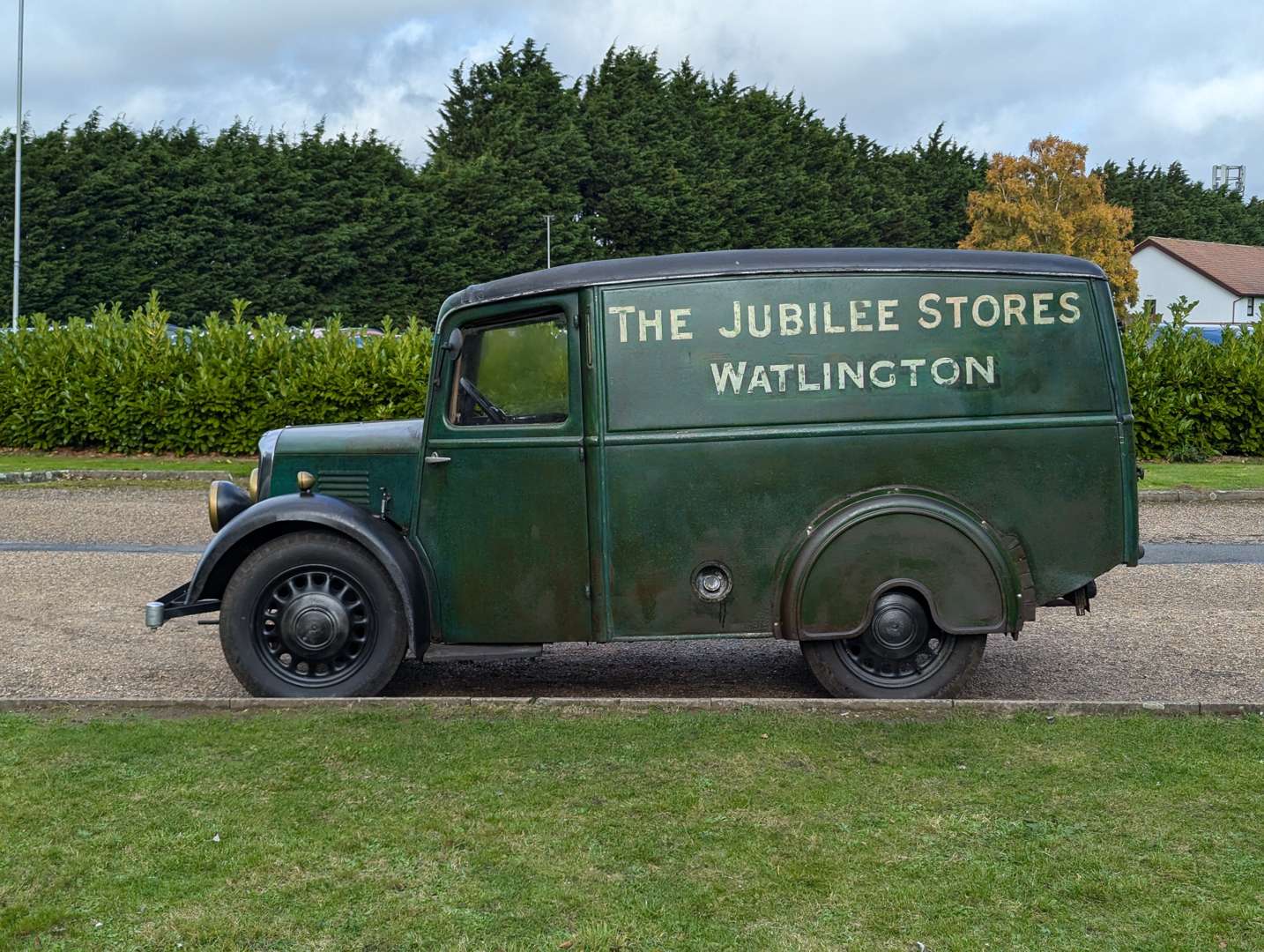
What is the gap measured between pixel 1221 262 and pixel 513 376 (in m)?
79.7

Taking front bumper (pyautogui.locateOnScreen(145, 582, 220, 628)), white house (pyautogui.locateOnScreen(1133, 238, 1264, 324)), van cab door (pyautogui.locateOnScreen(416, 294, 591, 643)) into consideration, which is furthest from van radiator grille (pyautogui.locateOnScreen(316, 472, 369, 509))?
white house (pyautogui.locateOnScreen(1133, 238, 1264, 324))

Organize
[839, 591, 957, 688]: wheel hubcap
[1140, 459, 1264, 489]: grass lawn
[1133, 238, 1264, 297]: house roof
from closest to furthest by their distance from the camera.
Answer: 1. [839, 591, 957, 688]: wheel hubcap
2. [1140, 459, 1264, 489]: grass lawn
3. [1133, 238, 1264, 297]: house roof

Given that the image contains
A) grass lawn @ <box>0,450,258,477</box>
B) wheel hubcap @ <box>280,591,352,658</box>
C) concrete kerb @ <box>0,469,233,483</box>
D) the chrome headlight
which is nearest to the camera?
wheel hubcap @ <box>280,591,352,658</box>

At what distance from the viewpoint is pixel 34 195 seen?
39.8 metres

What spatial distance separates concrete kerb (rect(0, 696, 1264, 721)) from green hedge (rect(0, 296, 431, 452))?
12892mm

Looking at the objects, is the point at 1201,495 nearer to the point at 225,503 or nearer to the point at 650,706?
the point at 650,706

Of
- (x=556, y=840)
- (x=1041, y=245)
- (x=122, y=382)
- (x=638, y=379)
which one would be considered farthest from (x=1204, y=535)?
(x=1041, y=245)

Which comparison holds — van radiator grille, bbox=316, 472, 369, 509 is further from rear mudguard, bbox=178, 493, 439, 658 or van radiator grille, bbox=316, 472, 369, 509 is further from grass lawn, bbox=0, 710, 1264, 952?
grass lawn, bbox=0, 710, 1264, 952

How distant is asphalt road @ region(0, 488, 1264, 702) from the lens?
283 inches

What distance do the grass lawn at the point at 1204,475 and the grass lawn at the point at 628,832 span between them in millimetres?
11551

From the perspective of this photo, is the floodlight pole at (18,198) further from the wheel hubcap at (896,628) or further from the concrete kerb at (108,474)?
the wheel hubcap at (896,628)

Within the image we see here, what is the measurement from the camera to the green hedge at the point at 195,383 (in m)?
19.5

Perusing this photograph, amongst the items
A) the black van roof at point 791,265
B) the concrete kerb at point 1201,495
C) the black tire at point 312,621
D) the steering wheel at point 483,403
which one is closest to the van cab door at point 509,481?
the steering wheel at point 483,403

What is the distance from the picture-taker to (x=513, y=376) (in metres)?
6.52
